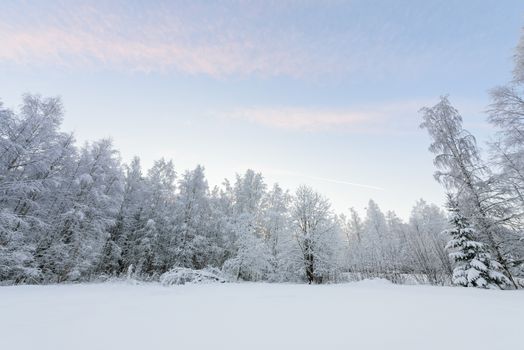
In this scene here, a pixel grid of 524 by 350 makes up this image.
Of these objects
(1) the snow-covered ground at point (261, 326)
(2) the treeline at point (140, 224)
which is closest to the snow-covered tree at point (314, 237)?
(2) the treeline at point (140, 224)

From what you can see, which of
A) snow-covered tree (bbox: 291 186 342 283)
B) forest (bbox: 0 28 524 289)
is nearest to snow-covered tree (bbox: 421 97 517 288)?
forest (bbox: 0 28 524 289)

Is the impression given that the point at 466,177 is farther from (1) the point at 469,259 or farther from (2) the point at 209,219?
(2) the point at 209,219

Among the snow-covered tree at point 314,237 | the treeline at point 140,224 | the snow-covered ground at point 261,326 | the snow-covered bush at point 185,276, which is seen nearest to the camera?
the snow-covered ground at point 261,326

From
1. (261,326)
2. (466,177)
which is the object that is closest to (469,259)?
(466,177)

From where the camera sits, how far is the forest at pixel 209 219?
33.3ft

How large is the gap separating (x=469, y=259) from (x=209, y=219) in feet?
75.6

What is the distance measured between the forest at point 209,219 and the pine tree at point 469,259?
0.05 metres

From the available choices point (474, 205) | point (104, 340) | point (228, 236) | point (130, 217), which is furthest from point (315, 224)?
point (104, 340)

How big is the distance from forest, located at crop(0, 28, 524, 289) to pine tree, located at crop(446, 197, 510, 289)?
1.9 inches

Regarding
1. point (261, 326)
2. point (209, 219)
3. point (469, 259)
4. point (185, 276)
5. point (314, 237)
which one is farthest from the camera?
point (209, 219)

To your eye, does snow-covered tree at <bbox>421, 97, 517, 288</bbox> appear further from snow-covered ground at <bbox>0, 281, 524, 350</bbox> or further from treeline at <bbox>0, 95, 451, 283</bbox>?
snow-covered ground at <bbox>0, 281, 524, 350</bbox>

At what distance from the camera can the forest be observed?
33.3ft

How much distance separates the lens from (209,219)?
27.0 meters

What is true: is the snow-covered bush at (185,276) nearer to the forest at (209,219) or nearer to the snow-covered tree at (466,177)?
the forest at (209,219)
